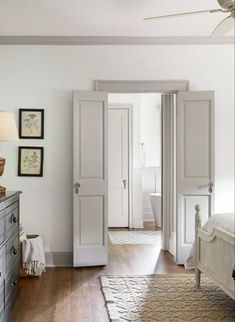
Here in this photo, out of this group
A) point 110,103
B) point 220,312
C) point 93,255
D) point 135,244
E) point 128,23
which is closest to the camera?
point 220,312

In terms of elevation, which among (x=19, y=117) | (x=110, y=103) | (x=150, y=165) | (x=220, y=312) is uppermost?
(x=110, y=103)

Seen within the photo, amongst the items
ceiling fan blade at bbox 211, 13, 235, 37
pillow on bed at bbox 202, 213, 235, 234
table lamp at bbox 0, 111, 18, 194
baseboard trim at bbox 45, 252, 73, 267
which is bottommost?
baseboard trim at bbox 45, 252, 73, 267

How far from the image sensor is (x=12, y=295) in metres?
3.53

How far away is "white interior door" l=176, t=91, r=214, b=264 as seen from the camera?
511 centimetres

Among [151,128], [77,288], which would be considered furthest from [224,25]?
[151,128]

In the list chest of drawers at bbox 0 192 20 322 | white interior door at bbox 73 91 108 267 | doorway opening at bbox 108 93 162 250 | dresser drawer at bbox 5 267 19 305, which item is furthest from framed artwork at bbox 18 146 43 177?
doorway opening at bbox 108 93 162 250

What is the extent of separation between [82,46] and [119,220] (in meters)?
3.71

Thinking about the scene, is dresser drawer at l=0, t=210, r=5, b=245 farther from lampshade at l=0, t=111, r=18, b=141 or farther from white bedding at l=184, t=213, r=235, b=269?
white bedding at l=184, t=213, r=235, b=269

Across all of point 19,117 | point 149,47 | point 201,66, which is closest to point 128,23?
point 149,47

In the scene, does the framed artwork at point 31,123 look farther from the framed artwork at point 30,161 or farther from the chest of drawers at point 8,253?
the chest of drawers at point 8,253

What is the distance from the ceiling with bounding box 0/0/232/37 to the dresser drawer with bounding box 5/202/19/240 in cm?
192

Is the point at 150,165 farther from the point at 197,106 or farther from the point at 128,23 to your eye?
the point at 128,23

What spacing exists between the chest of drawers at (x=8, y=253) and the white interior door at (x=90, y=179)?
1.24 metres

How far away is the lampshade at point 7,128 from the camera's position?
12.3ft
